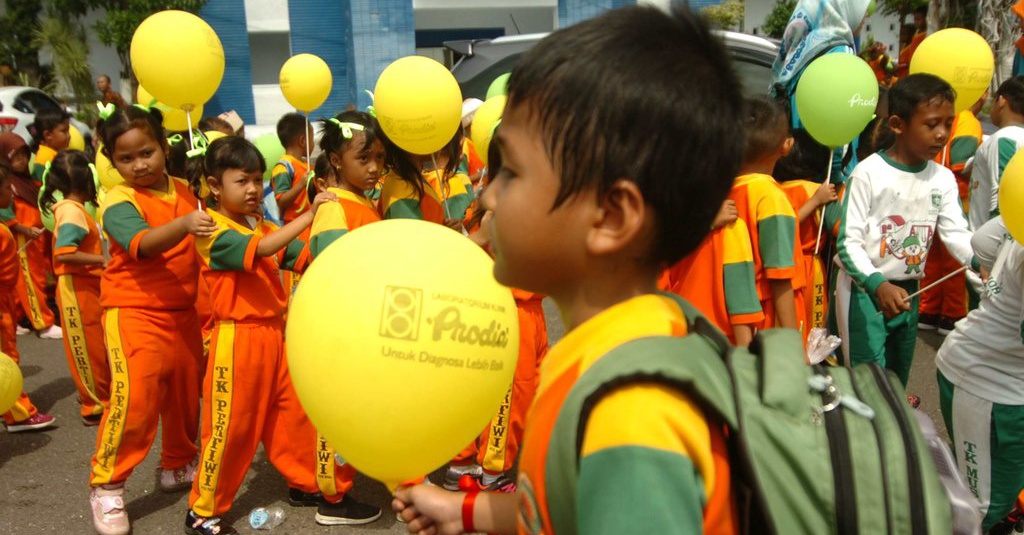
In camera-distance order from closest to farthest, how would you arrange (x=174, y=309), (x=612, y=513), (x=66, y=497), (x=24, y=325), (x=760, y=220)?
(x=612, y=513)
(x=760, y=220)
(x=174, y=309)
(x=66, y=497)
(x=24, y=325)

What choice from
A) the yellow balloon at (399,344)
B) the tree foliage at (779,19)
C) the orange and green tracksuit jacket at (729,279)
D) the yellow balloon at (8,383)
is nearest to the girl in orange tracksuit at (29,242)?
the yellow balloon at (8,383)

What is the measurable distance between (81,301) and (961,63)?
5.47m

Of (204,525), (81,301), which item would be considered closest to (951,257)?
(204,525)

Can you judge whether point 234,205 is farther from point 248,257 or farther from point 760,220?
point 760,220

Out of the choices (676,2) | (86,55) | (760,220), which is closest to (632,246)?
(676,2)

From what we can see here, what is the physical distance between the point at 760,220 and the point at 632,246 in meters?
2.03

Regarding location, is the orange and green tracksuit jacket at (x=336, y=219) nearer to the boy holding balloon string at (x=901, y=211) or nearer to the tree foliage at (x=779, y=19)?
the boy holding balloon string at (x=901, y=211)

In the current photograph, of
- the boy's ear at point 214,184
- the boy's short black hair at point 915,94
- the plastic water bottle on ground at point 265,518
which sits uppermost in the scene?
the boy's short black hair at point 915,94

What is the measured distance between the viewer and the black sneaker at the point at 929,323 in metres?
6.08

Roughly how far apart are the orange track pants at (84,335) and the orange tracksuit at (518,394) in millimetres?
2438

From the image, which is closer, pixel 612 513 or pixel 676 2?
pixel 612 513

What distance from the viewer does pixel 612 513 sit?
93 cm

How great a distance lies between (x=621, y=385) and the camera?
0.98m

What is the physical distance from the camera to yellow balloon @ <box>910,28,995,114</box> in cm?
495
